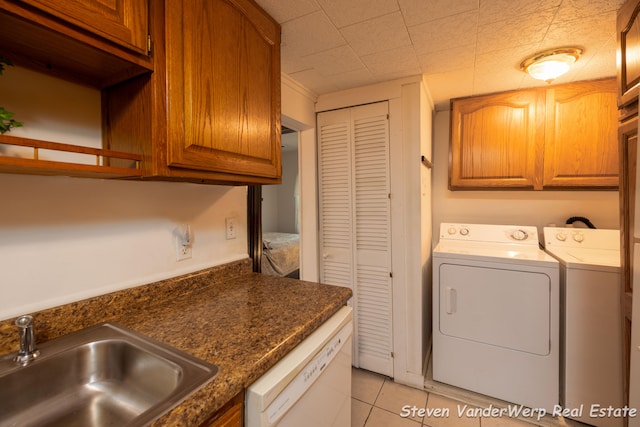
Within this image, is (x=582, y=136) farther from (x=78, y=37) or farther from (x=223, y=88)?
(x=78, y=37)

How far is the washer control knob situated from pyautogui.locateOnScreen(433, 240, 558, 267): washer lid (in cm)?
7

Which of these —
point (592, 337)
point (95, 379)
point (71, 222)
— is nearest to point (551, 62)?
point (592, 337)

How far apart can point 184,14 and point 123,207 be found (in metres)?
0.71

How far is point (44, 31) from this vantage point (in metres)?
0.65

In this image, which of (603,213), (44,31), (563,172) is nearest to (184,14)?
(44,31)

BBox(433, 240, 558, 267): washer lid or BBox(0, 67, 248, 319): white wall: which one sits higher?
BBox(0, 67, 248, 319): white wall

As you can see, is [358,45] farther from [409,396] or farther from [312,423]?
[409,396]

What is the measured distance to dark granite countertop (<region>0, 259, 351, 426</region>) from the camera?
0.67 m

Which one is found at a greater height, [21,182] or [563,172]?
[563,172]

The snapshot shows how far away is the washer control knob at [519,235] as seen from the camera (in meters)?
2.15

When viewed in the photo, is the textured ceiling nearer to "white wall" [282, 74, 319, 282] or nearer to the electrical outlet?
"white wall" [282, 74, 319, 282]

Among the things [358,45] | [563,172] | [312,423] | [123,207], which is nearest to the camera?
[312,423]

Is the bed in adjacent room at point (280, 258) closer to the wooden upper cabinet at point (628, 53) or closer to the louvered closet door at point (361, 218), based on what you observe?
the louvered closet door at point (361, 218)

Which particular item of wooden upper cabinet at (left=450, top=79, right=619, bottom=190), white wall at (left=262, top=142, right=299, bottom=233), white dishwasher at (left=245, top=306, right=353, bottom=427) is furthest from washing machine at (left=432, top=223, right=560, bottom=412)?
white wall at (left=262, top=142, right=299, bottom=233)
